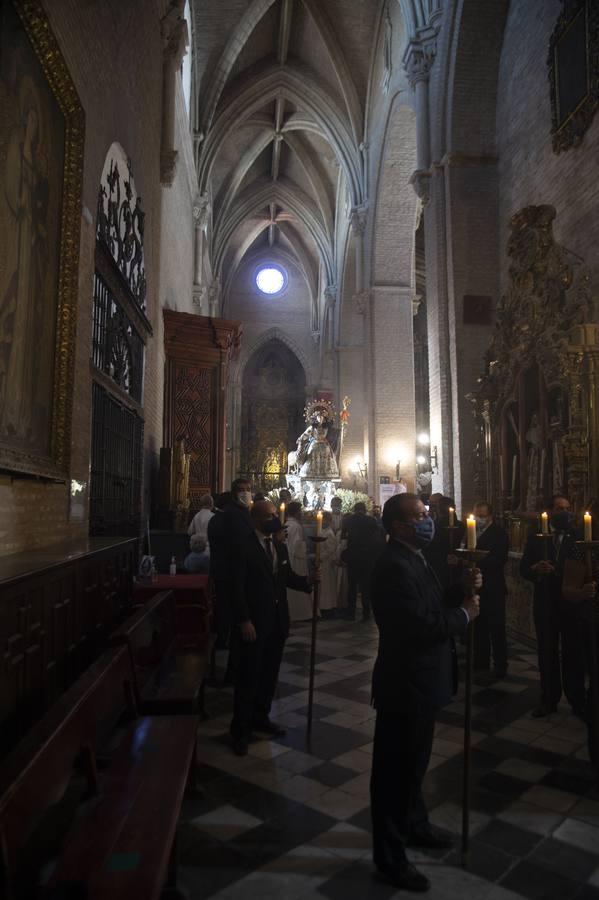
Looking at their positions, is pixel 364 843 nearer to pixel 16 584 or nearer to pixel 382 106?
pixel 16 584

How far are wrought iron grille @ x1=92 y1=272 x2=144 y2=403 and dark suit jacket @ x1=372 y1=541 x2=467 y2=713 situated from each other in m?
4.55

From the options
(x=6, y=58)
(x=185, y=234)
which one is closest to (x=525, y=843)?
(x=6, y=58)

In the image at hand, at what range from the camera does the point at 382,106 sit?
16.8 m

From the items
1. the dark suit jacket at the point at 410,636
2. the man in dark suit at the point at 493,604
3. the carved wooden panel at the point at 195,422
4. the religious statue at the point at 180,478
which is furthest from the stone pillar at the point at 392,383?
the dark suit jacket at the point at 410,636

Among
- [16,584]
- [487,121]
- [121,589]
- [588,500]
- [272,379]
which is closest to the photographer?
[16,584]

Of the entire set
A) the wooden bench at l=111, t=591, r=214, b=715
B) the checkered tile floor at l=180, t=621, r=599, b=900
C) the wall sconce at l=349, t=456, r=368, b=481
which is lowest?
the checkered tile floor at l=180, t=621, r=599, b=900

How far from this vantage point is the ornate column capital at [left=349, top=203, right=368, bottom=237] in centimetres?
1889

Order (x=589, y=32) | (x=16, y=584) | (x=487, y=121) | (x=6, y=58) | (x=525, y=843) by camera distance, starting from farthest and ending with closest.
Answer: (x=487, y=121) < (x=589, y=32) < (x=6, y=58) < (x=525, y=843) < (x=16, y=584)

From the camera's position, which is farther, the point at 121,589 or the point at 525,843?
the point at 121,589

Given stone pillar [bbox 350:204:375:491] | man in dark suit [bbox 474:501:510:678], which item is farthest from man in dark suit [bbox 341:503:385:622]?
Answer: stone pillar [bbox 350:204:375:491]

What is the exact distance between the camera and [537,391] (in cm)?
788

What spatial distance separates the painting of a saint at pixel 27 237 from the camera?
3.62 meters

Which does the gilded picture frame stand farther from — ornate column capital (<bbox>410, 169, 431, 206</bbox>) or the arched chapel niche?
the arched chapel niche

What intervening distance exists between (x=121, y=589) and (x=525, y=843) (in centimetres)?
310
